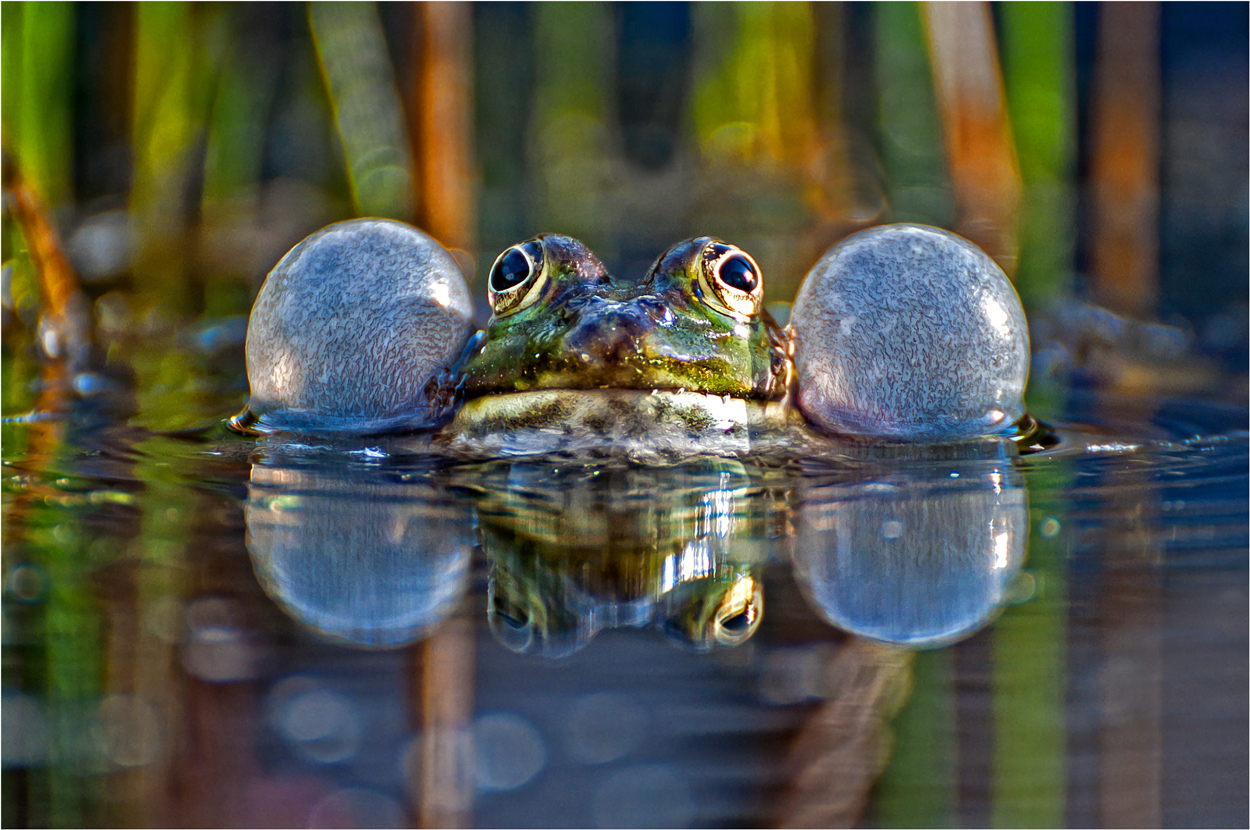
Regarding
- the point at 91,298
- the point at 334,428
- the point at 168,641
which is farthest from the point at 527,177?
the point at 168,641

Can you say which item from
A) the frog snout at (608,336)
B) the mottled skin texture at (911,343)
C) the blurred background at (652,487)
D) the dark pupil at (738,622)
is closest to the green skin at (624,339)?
the frog snout at (608,336)

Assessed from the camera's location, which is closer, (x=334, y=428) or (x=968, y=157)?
(x=334, y=428)

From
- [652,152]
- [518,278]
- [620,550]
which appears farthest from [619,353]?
[652,152]

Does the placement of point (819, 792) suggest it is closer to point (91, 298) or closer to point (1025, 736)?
point (1025, 736)

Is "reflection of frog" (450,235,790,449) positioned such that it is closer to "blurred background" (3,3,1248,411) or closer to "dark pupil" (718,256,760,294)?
"dark pupil" (718,256,760,294)

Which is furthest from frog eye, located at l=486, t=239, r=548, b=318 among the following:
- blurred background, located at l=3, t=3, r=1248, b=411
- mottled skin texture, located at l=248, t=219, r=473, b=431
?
blurred background, located at l=3, t=3, r=1248, b=411

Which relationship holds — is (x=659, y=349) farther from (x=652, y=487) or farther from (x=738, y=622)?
(x=738, y=622)

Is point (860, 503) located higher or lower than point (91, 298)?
lower
